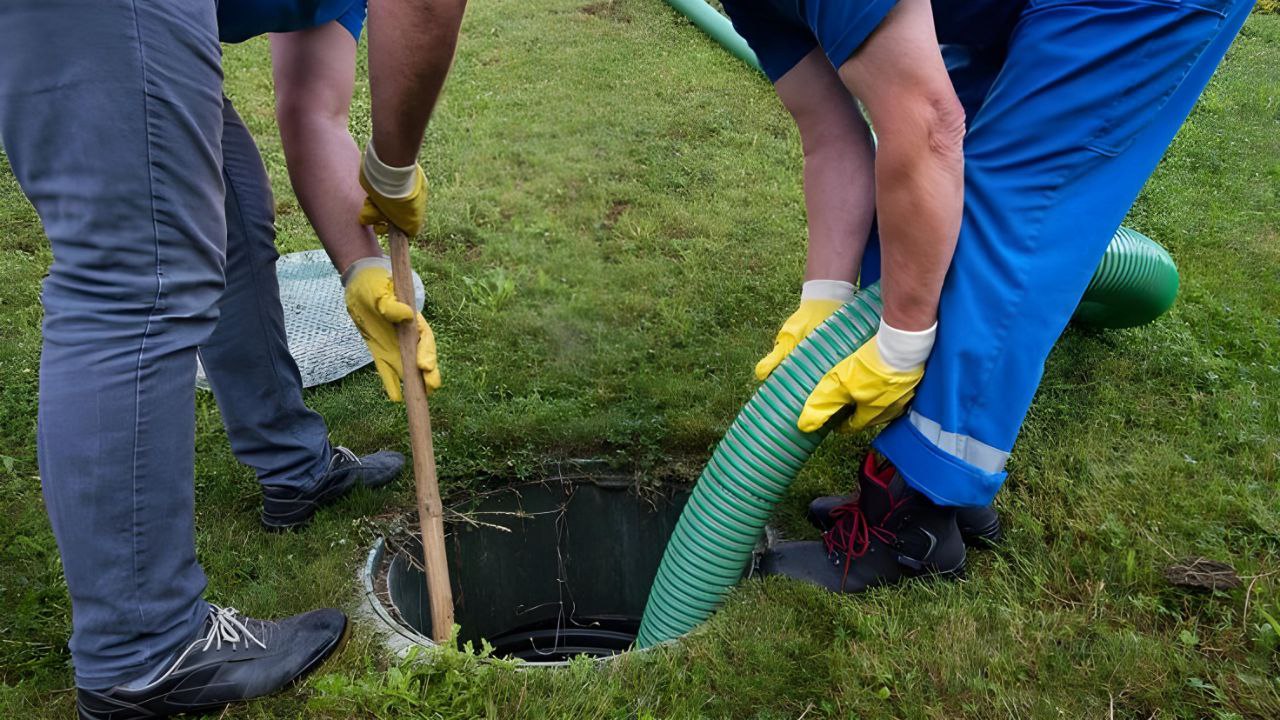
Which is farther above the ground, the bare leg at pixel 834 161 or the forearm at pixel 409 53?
the forearm at pixel 409 53

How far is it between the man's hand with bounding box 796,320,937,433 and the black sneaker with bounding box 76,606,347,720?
3.77 feet

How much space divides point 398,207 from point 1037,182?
1.38 metres

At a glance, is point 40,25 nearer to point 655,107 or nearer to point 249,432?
point 249,432

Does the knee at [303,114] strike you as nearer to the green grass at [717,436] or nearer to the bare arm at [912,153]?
the green grass at [717,436]

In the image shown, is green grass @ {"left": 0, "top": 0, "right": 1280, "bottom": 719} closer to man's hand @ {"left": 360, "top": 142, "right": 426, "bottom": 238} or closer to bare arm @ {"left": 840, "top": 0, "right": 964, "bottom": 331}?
bare arm @ {"left": 840, "top": 0, "right": 964, "bottom": 331}

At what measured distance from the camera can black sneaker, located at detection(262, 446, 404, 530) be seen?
2539 mm

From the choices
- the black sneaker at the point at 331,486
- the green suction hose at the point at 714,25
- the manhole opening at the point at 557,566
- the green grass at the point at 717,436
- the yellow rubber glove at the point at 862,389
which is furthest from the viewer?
the green suction hose at the point at 714,25

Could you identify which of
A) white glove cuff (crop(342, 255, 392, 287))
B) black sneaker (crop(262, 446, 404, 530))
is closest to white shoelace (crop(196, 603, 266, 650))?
black sneaker (crop(262, 446, 404, 530))

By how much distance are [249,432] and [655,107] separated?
13.4 ft

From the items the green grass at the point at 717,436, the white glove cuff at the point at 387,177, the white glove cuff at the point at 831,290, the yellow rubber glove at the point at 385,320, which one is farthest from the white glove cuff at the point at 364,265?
the white glove cuff at the point at 831,290

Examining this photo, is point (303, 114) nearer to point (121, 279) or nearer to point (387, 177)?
point (387, 177)

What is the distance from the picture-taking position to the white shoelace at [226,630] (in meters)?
1.87

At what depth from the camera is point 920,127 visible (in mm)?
1834

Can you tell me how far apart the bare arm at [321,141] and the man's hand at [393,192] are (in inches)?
7.1
